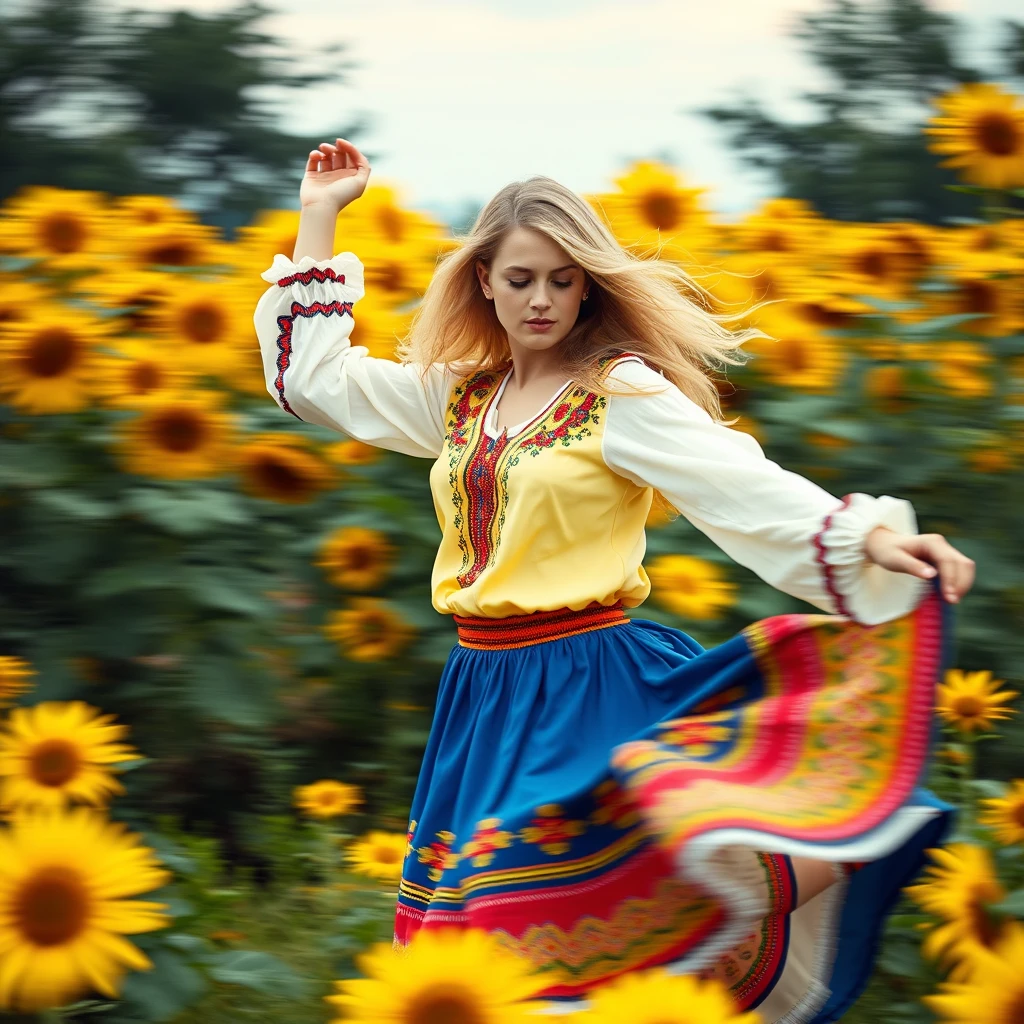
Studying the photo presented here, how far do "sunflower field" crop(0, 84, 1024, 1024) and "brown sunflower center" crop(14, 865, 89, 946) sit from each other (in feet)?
1.59

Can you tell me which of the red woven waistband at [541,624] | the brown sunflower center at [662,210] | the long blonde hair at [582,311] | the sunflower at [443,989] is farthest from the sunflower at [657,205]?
the sunflower at [443,989]

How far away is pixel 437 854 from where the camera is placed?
7.59 ft

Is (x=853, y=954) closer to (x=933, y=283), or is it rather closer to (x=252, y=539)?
(x=252, y=539)

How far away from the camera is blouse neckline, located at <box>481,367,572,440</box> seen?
2311mm

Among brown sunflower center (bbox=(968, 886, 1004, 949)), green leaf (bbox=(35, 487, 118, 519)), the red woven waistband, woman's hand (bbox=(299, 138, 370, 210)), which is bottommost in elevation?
brown sunflower center (bbox=(968, 886, 1004, 949))

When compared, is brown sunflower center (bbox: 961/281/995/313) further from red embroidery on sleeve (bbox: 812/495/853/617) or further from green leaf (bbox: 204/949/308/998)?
green leaf (bbox: 204/949/308/998)

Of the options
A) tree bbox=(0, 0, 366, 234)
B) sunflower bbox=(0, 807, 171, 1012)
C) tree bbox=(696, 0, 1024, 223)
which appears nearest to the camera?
sunflower bbox=(0, 807, 171, 1012)

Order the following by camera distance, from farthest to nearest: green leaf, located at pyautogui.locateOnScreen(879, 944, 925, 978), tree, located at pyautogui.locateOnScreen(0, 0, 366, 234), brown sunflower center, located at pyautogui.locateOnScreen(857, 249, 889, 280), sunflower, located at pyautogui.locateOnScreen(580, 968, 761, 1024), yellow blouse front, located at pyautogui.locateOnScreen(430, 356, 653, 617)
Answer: tree, located at pyautogui.locateOnScreen(0, 0, 366, 234) → brown sunflower center, located at pyautogui.locateOnScreen(857, 249, 889, 280) → green leaf, located at pyautogui.locateOnScreen(879, 944, 925, 978) → yellow blouse front, located at pyautogui.locateOnScreen(430, 356, 653, 617) → sunflower, located at pyautogui.locateOnScreen(580, 968, 761, 1024)

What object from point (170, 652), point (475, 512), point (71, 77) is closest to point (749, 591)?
point (475, 512)

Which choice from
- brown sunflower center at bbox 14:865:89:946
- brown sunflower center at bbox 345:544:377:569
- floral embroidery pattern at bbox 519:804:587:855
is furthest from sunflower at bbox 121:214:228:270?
brown sunflower center at bbox 14:865:89:946

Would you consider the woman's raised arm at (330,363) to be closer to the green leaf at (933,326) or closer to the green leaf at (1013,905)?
the green leaf at (933,326)

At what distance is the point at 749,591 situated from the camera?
3184 millimetres

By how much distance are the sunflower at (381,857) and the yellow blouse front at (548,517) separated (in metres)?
0.74

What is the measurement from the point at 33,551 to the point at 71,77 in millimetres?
2616
